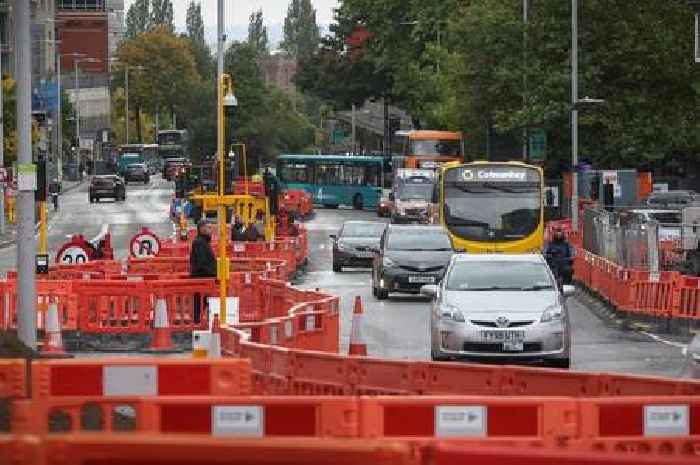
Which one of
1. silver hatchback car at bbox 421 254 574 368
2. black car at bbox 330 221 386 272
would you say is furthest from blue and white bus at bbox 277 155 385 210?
silver hatchback car at bbox 421 254 574 368

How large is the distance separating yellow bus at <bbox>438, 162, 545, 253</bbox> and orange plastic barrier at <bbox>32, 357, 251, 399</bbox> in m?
32.2

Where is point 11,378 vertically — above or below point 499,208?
above

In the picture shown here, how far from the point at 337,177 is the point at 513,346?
70.3 meters

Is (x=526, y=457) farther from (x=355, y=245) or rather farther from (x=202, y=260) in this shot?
(x=355, y=245)

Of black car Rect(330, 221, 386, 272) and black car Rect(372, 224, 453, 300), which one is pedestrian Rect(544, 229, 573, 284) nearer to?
black car Rect(372, 224, 453, 300)

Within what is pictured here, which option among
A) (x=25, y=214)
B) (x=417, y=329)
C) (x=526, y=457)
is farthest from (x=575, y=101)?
(x=526, y=457)

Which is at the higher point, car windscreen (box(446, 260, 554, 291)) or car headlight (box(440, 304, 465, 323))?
car windscreen (box(446, 260, 554, 291))

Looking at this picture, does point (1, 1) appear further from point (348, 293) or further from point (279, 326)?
point (279, 326)

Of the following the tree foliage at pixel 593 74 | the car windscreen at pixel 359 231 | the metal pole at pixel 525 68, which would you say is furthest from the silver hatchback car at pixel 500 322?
the metal pole at pixel 525 68

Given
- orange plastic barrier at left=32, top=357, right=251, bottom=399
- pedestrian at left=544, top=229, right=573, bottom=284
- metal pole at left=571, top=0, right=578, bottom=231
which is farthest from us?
metal pole at left=571, top=0, right=578, bottom=231

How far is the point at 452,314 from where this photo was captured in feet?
72.4

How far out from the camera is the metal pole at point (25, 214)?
22.1m

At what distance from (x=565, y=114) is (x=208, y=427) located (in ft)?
171

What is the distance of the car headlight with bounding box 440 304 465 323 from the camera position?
22.0 m
